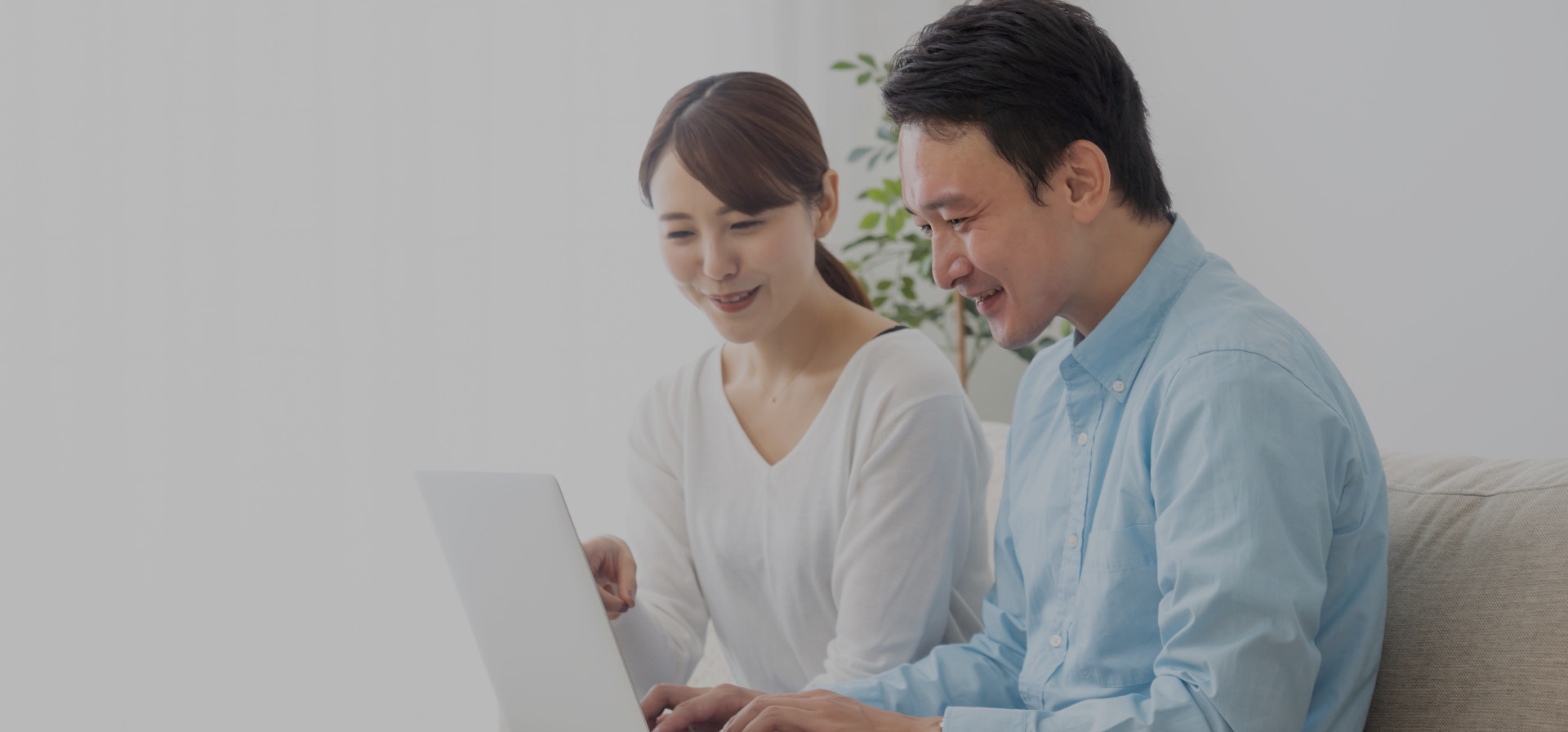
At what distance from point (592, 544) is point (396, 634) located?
1183mm

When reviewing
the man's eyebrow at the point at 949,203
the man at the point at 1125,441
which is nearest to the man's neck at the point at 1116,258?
the man at the point at 1125,441

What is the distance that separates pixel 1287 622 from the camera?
0.75m

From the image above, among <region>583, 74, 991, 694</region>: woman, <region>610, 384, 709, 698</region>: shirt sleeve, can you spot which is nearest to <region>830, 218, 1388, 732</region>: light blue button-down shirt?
<region>583, 74, 991, 694</region>: woman

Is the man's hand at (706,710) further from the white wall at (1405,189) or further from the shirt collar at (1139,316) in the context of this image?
the white wall at (1405,189)

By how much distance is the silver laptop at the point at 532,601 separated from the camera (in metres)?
0.93

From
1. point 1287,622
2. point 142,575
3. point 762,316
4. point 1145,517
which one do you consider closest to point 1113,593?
point 1145,517

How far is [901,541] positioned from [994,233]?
1.43 feet

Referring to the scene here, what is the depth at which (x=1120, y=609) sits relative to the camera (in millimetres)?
910

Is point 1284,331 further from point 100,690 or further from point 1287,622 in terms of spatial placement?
point 100,690

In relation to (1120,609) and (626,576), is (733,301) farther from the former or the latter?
(1120,609)

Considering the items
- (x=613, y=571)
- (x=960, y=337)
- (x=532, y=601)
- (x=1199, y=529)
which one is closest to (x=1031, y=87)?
(x=1199, y=529)

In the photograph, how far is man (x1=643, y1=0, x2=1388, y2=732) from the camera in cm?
77

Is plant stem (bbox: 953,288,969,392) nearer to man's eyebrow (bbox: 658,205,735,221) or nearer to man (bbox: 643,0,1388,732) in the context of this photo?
man's eyebrow (bbox: 658,205,735,221)

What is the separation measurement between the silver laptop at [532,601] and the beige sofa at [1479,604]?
1.96ft
